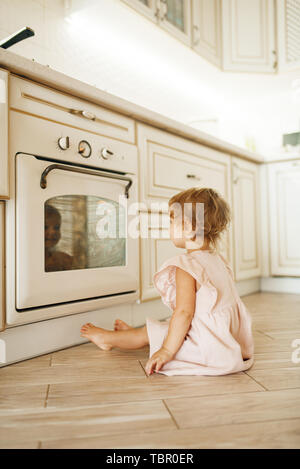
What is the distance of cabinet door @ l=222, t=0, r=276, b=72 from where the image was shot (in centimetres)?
248

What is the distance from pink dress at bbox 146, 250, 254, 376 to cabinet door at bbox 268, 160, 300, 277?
4.82 ft

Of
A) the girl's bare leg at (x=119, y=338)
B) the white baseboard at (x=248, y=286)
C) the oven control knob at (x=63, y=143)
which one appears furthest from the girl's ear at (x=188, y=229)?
the white baseboard at (x=248, y=286)

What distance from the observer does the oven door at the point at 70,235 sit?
40.8 inches

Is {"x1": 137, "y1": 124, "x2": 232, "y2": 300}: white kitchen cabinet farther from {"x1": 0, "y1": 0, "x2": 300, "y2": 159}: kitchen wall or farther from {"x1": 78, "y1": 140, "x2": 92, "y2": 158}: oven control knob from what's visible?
{"x1": 0, "y1": 0, "x2": 300, "y2": 159}: kitchen wall

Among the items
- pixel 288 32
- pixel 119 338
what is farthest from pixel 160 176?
pixel 288 32

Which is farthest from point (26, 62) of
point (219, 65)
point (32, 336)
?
point (219, 65)

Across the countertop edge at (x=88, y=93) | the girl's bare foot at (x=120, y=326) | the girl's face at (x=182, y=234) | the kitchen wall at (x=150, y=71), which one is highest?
the kitchen wall at (x=150, y=71)

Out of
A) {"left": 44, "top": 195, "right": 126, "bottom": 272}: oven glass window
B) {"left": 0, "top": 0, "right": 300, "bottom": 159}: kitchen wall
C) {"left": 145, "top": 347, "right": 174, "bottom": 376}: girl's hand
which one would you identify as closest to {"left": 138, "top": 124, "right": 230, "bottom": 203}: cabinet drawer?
{"left": 44, "top": 195, "right": 126, "bottom": 272}: oven glass window

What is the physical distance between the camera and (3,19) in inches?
60.0

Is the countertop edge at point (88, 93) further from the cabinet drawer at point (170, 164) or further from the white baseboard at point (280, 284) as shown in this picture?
the white baseboard at point (280, 284)

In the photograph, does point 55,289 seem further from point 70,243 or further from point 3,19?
point 3,19

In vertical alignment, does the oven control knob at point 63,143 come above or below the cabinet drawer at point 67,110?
below

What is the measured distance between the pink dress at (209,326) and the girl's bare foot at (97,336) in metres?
0.20

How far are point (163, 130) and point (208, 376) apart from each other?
1089 millimetres
